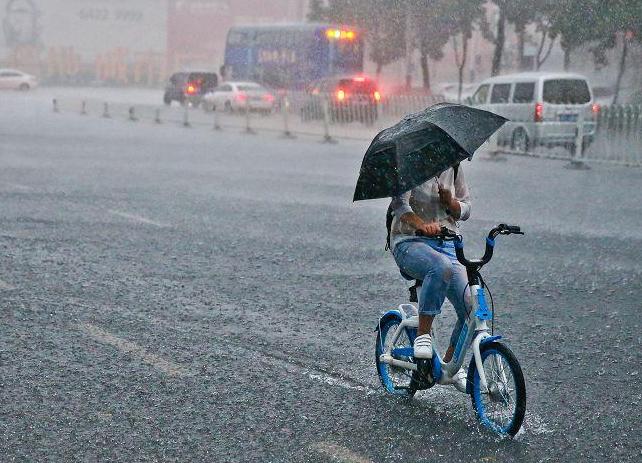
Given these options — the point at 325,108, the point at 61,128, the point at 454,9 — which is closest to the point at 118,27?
the point at 454,9

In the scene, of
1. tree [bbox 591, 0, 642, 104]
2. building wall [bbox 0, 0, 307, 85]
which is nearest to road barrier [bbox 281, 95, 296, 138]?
tree [bbox 591, 0, 642, 104]

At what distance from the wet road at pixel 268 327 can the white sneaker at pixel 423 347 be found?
318 mm

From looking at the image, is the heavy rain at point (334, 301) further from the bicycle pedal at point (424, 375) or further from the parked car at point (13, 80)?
the parked car at point (13, 80)

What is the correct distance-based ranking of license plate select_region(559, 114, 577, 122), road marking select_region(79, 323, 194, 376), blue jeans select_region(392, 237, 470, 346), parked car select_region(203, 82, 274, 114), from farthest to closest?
1. parked car select_region(203, 82, 274, 114)
2. license plate select_region(559, 114, 577, 122)
3. road marking select_region(79, 323, 194, 376)
4. blue jeans select_region(392, 237, 470, 346)

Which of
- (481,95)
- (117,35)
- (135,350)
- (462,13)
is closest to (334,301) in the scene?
(135,350)

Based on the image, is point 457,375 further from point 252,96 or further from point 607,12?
point 252,96

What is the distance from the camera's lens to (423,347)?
4938 mm

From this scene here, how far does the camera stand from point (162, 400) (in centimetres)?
530

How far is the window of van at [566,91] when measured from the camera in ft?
77.2

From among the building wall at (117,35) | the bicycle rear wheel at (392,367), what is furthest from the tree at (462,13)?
the bicycle rear wheel at (392,367)

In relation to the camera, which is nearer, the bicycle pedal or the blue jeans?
the blue jeans

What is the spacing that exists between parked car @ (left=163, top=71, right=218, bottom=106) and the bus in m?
1.15

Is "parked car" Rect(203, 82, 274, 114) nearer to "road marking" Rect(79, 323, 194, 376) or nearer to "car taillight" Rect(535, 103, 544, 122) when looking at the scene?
"car taillight" Rect(535, 103, 544, 122)

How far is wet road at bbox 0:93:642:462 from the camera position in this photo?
15.7ft
